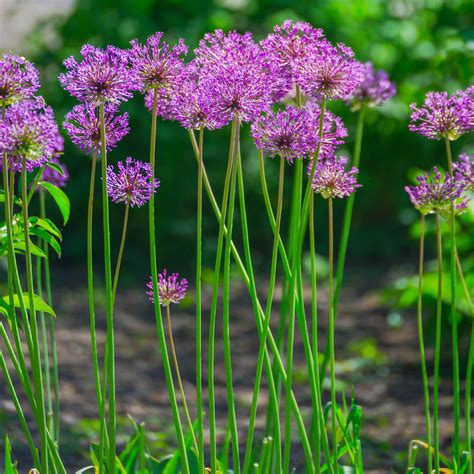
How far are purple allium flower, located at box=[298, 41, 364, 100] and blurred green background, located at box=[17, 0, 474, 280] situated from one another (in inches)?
172

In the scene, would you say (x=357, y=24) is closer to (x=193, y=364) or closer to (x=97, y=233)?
(x=97, y=233)

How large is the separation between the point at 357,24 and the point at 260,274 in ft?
7.11

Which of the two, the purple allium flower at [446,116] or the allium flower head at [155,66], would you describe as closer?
the allium flower head at [155,66]

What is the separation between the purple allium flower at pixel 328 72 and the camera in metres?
1.58

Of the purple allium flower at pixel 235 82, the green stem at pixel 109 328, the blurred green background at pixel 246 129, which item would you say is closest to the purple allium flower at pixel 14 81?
the green stem at pixel 109 328

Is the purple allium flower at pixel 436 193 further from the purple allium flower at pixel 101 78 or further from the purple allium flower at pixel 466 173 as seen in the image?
the purple allium flower at pixel 101 78

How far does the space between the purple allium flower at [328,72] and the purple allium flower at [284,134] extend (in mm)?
61

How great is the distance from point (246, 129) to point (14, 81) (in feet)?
14.6

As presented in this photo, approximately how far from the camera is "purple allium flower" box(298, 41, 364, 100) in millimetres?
1581

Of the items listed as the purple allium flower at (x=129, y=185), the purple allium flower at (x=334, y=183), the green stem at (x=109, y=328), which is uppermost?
the purple allium flower at (x=334, y=183)

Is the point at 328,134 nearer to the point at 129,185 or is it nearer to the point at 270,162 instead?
the point at 129,185

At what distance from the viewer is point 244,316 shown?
5.56m

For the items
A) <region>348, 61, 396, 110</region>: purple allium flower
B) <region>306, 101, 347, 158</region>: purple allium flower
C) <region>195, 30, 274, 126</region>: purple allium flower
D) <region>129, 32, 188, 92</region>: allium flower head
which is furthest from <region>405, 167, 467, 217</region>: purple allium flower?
<region>348, 61, 396, 110</region>: purple allium flower

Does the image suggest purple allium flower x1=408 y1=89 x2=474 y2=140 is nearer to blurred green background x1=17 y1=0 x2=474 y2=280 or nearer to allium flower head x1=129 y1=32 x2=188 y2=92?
allium flower head x1=129 y1=32 x2=188 y2=92
